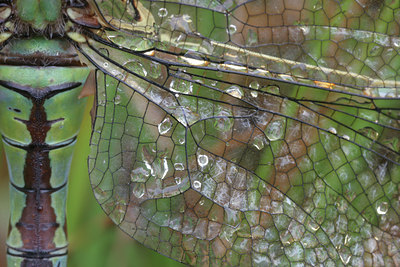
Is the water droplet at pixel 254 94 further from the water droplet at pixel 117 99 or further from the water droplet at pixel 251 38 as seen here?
the water droplet at pixel 117 99

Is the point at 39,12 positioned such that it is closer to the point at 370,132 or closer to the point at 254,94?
the point at 254,94

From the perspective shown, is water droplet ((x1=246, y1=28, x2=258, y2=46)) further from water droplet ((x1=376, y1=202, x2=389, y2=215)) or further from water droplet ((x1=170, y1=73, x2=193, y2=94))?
water droplet ((x1=376, y1=202, x2=389, y2=215))

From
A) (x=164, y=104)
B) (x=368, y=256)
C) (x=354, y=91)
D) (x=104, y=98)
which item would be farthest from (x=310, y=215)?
(x=104, y=98)

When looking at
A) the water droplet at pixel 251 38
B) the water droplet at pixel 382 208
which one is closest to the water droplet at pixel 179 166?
the water droplet at pixel 251 38

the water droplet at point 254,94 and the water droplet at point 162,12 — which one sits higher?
the water droplet at point 162,12

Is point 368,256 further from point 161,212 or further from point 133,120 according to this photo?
point 133,120

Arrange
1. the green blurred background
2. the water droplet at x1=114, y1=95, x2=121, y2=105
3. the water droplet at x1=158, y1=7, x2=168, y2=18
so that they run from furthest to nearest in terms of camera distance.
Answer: the green blurred background
the water droplet at x1=114, y1=95, x2=121, y2=105
the water droplet at x1=158, y1=7, x2=168, y2=18

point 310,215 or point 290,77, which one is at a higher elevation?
point 290,77

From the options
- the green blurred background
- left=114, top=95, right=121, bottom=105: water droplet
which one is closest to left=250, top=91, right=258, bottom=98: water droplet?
left=114, top=95, right=121, bottom=105: water droplet
